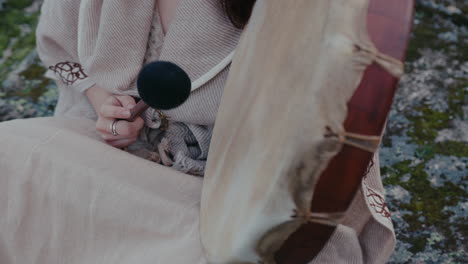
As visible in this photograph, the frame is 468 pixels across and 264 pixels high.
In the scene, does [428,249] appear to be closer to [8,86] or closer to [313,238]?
[313,238]

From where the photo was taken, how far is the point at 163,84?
2.06 feet

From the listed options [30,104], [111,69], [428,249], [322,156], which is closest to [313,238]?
[322,156]

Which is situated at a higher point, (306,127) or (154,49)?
(306,127)

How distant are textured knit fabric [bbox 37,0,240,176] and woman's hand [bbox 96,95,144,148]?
0.02 meters

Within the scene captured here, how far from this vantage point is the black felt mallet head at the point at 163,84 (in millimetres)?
629

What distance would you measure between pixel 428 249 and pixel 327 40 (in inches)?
34.4

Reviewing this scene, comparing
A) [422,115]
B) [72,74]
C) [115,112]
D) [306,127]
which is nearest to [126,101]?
[115,112]

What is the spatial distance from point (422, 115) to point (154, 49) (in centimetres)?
100

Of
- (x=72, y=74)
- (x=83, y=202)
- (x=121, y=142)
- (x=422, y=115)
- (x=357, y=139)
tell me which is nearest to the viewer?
(x=357, y=139)

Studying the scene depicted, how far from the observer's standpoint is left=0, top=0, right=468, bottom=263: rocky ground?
1.18 m

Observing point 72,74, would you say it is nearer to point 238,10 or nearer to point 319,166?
point 238,10

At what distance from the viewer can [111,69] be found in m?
0.90

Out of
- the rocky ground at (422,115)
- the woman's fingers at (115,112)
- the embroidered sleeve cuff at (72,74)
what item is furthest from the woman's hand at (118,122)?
the rocky ground at (422,115)

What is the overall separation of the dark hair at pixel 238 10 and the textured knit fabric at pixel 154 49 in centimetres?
1
